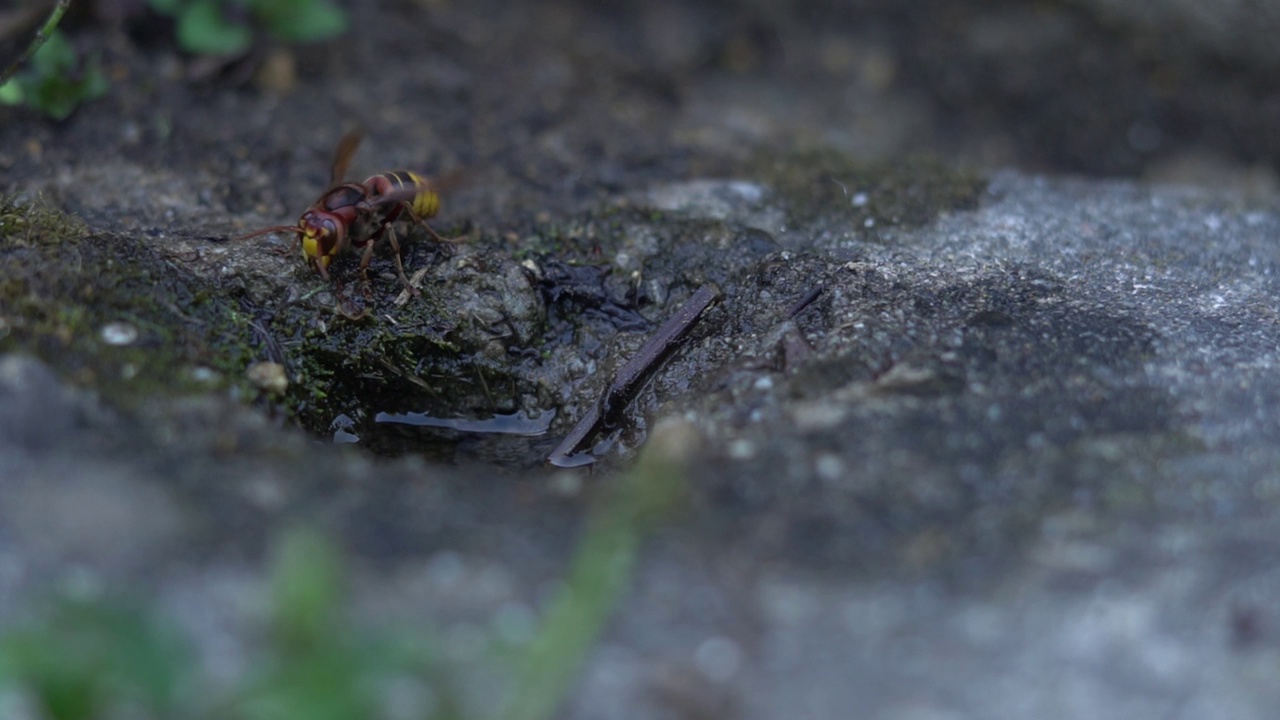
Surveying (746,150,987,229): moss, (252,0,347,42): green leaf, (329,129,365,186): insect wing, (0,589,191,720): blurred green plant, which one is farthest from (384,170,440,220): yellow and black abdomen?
(0,589,191,720): blurred green plant

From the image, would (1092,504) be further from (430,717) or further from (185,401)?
(185,401)

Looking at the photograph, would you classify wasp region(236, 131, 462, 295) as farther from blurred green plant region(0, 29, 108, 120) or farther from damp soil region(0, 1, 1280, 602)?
blurred green plant region(0, 29, 108, 120)

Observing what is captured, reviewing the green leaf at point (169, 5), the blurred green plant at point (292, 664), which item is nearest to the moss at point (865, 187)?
the blurred green plant at point (292, 664)

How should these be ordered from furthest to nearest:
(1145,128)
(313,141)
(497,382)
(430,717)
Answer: (1145,128)
(313,141)
(497,382)
(430,717)

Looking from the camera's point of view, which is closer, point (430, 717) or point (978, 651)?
point (430, 717)

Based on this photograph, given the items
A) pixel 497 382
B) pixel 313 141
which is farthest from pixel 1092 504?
pixel 313 141

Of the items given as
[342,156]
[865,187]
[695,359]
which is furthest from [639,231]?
[342,156]

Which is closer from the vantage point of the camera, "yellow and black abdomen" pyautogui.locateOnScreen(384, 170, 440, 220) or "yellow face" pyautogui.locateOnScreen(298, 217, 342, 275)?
"yellow face" pyautogui.locateOnScreen(298, 217, 342, 275)
